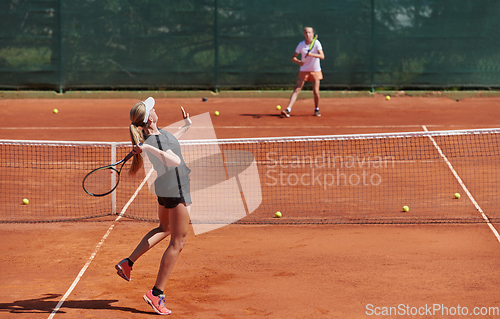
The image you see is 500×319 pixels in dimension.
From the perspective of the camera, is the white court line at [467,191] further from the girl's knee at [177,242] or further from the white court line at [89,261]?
the white court line at [89,261]

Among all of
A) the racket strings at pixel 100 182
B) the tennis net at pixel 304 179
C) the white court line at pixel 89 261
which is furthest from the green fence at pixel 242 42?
the white court line at pixel 89 261

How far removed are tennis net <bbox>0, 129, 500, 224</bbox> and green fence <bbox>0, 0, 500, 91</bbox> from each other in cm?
481

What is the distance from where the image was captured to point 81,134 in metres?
12.2

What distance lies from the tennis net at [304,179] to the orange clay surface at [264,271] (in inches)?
22.5

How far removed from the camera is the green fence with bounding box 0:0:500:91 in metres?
15.6

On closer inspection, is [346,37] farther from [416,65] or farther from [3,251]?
[3,251]

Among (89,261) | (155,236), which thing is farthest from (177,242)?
(89,261)

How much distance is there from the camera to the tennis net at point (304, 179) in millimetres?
7590

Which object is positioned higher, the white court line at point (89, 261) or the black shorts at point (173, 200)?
the black shorts at point (173, 200)

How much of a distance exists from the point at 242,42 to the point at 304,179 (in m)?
7.67

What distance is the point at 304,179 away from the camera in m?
9.12

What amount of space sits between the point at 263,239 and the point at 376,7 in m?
10.8

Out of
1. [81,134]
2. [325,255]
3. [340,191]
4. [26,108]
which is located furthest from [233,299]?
[26,108]

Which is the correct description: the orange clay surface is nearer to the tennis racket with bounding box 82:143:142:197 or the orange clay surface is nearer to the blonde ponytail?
the tennis racket with bounding box 82:143:142:197
